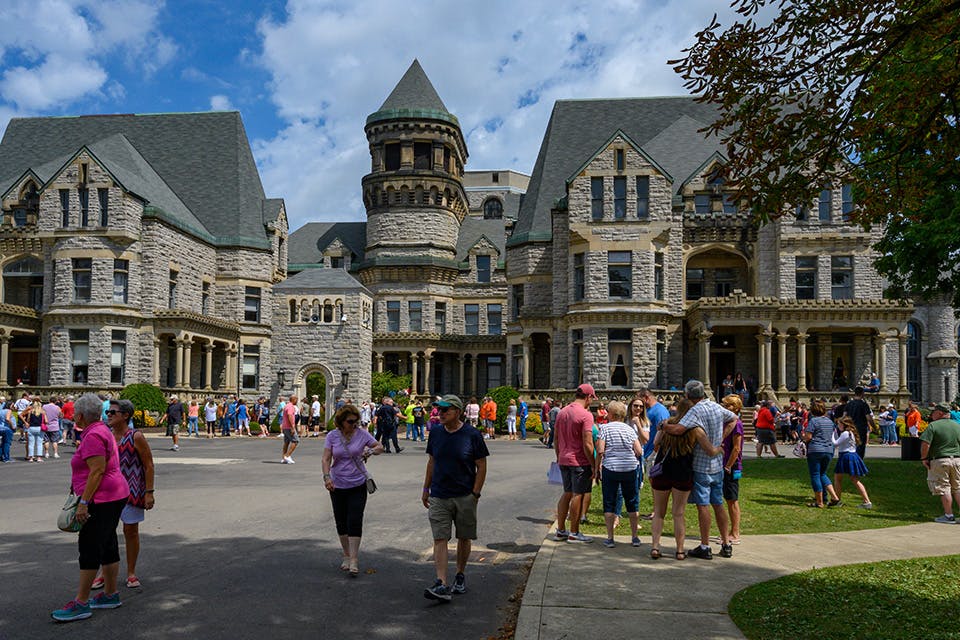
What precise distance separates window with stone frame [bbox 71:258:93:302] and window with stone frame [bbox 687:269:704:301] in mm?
32024

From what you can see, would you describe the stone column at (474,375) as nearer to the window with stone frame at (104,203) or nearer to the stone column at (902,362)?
the window with stone frame at (104,203)

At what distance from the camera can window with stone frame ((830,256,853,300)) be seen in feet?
138

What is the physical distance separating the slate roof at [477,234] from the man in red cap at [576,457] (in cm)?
5227

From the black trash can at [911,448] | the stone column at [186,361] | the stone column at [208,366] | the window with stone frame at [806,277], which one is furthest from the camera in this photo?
the stone column at [208,366]

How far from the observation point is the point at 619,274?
4150cm

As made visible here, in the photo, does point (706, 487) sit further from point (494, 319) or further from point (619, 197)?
point (494, 319)

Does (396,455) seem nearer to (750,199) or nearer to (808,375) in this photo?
(750,199)

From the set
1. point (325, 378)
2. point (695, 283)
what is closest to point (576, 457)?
point (695, 283)

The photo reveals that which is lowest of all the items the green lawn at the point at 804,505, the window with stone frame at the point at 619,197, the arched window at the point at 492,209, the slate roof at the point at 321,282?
the green lawn at the point at 804,505

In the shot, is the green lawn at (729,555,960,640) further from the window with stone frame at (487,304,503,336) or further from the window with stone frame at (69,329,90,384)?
the window with stone frame at (487,304,503,336)

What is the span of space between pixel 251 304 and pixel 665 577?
47.5 m

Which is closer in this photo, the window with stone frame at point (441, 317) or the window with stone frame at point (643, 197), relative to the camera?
the window with stone frame at point (643, 197)

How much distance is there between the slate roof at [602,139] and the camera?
47.7 meters

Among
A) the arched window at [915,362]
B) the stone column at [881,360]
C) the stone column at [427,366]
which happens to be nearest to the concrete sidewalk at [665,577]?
the stone column at [881,360]
